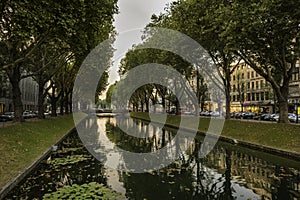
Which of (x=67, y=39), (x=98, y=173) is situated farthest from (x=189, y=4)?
(x=98, y=173)

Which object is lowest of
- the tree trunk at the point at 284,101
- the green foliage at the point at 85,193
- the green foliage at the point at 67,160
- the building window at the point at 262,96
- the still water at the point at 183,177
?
the green foliage at the point at 67,160

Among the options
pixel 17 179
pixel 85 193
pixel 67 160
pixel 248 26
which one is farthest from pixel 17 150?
pixel 248 26

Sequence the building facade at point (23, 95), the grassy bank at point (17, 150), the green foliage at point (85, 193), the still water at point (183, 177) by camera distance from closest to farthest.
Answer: the green foliage at point (85, 193) → the still water at point (183, 177) → the grassy bank at point (17, 150) → the building facade at point (23, 95)

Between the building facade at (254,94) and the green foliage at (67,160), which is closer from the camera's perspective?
the green foliage at (67,160)

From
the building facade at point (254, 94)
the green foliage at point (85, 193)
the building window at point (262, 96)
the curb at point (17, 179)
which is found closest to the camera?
the green foliage at point (85, 193)

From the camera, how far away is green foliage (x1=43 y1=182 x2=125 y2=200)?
893 centimetres

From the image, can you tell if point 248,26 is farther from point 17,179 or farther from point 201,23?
point 17,179

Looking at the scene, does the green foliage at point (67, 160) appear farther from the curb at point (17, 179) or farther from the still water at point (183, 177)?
the curb at point (17, 179)

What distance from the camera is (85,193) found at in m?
9.30

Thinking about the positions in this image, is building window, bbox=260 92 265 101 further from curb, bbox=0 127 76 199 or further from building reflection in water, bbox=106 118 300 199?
curb, bbox=0 127 76 199

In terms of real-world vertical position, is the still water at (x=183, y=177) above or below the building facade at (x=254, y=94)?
below

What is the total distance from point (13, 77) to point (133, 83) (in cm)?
3564

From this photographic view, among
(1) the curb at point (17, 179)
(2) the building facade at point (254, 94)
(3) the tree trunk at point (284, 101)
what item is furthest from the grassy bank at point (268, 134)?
(2) the building facade at point (254, 94)

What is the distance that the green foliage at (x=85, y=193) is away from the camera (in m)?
8.93
